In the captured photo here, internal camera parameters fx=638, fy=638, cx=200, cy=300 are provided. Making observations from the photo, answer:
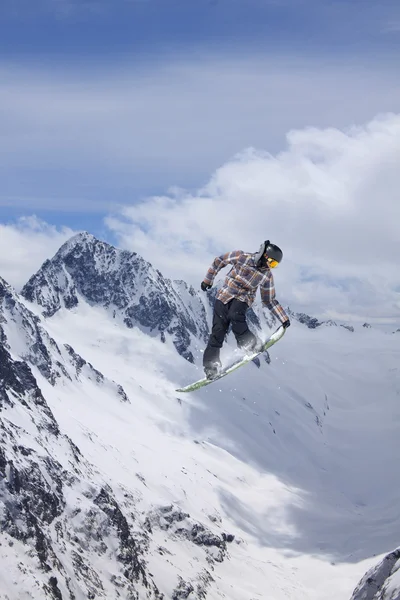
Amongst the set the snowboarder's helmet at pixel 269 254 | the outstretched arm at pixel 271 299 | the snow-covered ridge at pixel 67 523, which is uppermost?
the snowboarder's helmet at pixel 269 254

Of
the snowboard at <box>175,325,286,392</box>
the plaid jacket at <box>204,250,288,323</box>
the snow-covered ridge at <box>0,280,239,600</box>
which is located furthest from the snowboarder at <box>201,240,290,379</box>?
the snow-covered ridge at <box>0,280,239,600</box>

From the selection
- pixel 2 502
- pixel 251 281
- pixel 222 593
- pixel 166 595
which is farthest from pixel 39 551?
pixel 251 281

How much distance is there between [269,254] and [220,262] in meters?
2.28

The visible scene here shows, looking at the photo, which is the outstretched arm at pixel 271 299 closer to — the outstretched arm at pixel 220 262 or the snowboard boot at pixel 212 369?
the outstretched arm at pixel 220 262

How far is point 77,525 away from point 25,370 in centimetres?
5774

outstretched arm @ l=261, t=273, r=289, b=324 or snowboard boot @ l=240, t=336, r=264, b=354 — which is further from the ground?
outstretched arm @ l=261, t=273, r=289, b=324

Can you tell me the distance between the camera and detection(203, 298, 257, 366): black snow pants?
21703 mm

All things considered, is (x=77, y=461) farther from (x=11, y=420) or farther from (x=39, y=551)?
(x=39, y=551)

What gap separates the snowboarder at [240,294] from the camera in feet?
68.0

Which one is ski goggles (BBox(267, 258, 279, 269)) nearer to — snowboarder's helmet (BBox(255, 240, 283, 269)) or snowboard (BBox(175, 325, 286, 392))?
snowboarder's helmet (BBox(255, 240, 283, 269))

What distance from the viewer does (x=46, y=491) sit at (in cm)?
13750

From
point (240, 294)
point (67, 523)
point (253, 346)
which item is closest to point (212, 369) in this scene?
point (253, 346)

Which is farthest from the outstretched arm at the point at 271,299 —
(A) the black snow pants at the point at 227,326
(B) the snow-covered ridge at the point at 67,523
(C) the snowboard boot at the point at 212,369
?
(B) the snow-covered ridge at the point at 67,523

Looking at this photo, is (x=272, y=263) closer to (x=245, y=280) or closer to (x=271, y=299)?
(x=245, y=280)
